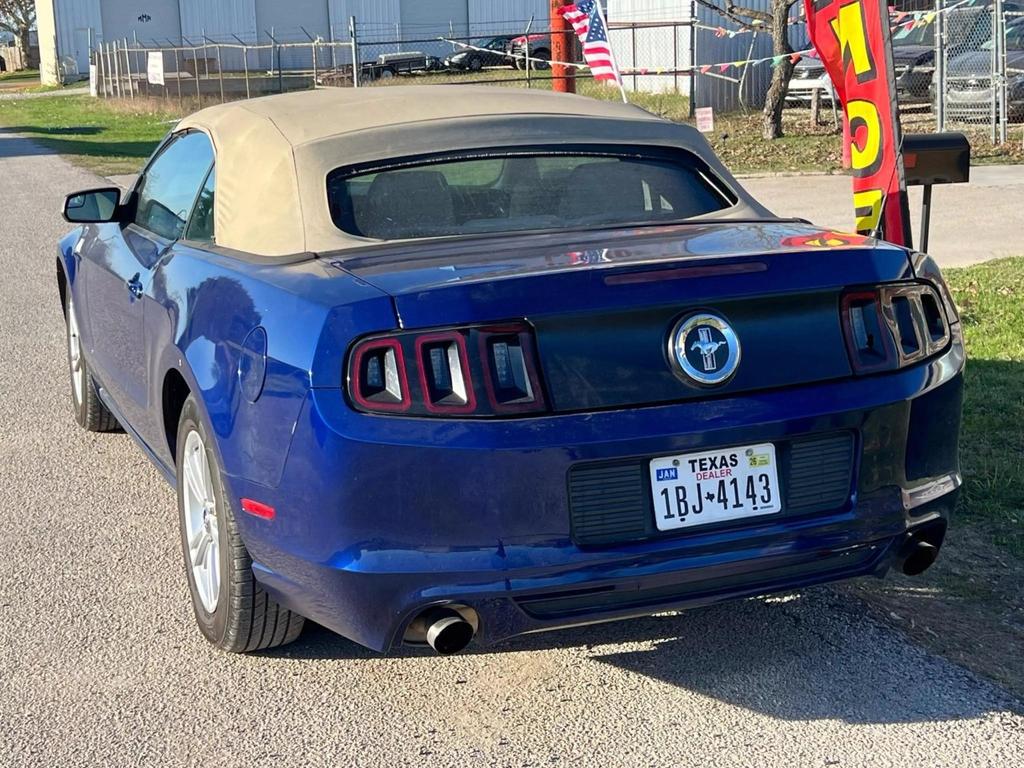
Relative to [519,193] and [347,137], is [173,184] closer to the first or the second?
[347,137]

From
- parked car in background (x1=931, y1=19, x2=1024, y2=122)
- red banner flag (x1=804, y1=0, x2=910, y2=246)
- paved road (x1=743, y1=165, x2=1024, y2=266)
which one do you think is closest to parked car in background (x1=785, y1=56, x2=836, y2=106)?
parked car in background (x1=931, y1=19, x2=1024, y2=122)

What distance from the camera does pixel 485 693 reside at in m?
3.78

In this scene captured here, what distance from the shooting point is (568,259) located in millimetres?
3555

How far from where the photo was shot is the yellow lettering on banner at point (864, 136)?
21.4 feet

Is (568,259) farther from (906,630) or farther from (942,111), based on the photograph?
(942,111)

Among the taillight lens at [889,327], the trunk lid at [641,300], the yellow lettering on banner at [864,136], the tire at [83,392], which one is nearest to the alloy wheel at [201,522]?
the trunk lid at [641,300]

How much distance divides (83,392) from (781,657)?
385 cm

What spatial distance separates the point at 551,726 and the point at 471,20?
5972cm

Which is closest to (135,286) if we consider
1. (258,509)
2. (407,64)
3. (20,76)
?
(258,509)

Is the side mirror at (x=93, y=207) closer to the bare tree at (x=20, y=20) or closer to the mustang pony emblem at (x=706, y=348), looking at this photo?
the mustang pony emblem at (x=706, y=348)

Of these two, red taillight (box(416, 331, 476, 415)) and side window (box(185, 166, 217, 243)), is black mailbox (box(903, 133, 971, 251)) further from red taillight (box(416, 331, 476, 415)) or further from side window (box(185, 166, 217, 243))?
red taillight (box(416, 331, 476, 415))

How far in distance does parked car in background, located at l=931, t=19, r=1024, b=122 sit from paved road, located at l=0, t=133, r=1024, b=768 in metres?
18.1

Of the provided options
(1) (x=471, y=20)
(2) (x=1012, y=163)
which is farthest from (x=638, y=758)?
(1) (x=471, y=20)

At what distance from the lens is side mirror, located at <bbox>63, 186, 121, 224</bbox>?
5.32m
